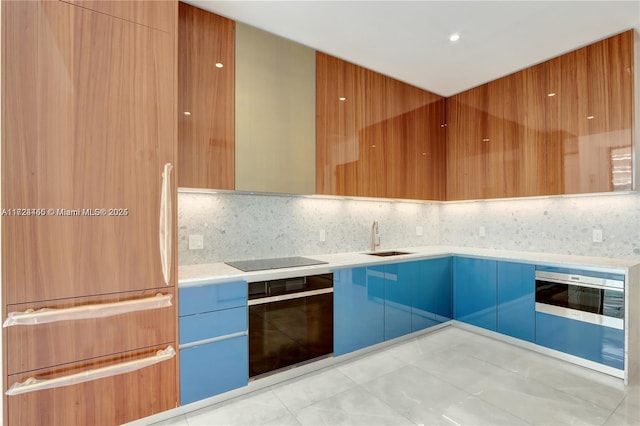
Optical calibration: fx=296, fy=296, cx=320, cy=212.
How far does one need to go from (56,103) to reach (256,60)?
1.32m

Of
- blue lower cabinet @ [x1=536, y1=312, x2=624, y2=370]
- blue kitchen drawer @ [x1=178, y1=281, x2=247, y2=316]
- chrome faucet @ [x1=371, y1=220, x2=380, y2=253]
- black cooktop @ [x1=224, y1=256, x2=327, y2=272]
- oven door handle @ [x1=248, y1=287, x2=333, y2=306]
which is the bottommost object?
blue lower cabinet @ [x1=536, y1=312, x2=624, y2=370]

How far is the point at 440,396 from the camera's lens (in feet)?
6.59

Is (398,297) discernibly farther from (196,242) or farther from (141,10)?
(141,10)

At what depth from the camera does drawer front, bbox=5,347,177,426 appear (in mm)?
1411

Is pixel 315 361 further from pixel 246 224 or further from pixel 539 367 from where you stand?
pixel 539 367

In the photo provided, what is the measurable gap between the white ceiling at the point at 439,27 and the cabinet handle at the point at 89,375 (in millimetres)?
2255

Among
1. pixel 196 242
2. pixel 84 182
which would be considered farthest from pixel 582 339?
pixel 84 182

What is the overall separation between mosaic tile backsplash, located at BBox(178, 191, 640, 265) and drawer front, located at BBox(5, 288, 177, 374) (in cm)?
65

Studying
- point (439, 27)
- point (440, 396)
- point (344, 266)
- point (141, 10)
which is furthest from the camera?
point (344, 266)

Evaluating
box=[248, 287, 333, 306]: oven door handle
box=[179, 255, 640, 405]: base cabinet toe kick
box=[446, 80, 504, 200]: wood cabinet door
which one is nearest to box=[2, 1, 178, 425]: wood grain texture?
box=[179, 255, 640, 405]: base cabinet toe kick

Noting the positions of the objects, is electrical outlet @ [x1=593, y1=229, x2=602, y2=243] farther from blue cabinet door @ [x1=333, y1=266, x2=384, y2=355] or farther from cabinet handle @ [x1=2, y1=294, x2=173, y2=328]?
cabinet handle @ [x1=2, y1=294, x2=173, y2=328]

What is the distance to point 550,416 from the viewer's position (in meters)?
1.79

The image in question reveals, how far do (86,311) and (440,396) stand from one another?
2194mm

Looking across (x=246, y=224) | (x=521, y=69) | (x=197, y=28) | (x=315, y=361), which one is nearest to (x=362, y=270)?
(x=315, y=361)
